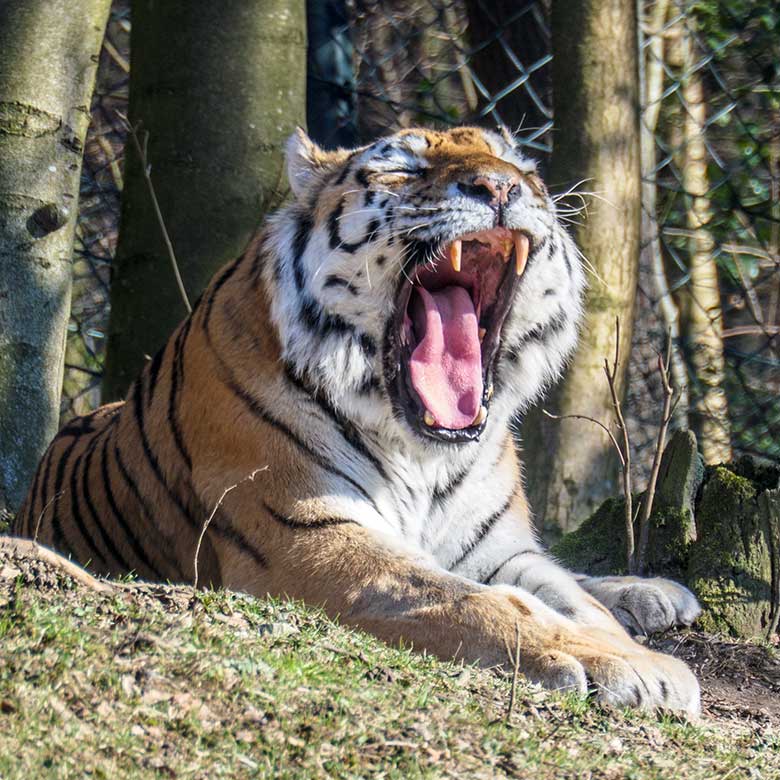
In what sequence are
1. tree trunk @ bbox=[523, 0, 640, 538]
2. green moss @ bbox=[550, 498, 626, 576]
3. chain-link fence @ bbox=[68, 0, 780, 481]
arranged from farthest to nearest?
chain-link fence @ bbox=[68, 0, 780, 481]
tree trunk @ bbox=[523, 0, 640, 538]
green moss @ bbox=[550, 498, 626, 576]

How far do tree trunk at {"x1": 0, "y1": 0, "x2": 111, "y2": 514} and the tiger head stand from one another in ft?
3.98

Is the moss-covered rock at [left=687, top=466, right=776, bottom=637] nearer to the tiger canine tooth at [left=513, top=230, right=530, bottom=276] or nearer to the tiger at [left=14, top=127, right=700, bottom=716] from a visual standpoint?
the tiger at [left=14, top=127, right=700, bottom=716]

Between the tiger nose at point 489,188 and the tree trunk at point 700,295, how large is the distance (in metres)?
3.85

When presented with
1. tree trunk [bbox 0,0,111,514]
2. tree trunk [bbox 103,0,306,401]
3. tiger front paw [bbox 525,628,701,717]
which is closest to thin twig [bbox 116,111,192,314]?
tree trunk [bbox 103,0,306,401]

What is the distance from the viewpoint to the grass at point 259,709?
2291 millimetres

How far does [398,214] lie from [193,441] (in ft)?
2.90

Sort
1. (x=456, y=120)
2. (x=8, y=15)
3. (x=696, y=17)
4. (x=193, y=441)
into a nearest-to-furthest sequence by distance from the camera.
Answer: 1. (x=193, y=441)
2. (x=8, y=15)
3. (x=456, y=120)
4. (x=696, y=17)

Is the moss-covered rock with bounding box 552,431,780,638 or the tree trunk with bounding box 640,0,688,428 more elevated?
the tree trunk with bounding box 640,0,688,428

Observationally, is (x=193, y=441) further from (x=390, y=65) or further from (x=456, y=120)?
(x=390, y=65)

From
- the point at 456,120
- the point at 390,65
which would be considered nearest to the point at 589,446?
the point at 456,120

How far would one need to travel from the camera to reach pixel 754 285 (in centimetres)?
860

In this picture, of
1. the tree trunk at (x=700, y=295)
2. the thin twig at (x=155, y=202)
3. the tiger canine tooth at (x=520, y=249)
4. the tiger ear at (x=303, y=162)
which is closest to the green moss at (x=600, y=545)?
the tiger canine tooth at (x=520, y=249)

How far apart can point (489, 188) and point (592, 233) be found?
2149 mm

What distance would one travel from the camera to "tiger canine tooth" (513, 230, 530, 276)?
12.9 feet
